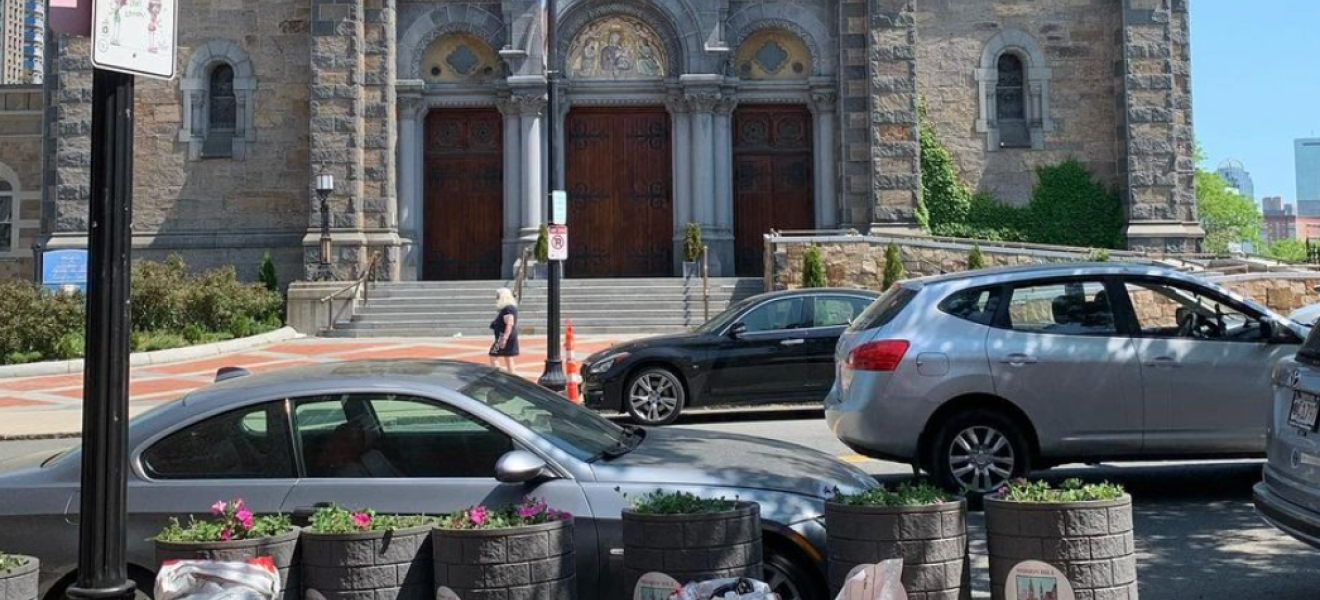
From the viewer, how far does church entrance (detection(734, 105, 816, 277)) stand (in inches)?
1083

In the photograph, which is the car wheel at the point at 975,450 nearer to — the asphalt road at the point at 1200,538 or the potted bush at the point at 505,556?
the asphalt road at the point at 1200,538

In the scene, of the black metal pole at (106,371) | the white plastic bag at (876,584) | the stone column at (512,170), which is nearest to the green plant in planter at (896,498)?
the white plastic bag at (876,584)

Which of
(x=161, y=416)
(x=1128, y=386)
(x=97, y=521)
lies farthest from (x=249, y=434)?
(x=1128, y=386)

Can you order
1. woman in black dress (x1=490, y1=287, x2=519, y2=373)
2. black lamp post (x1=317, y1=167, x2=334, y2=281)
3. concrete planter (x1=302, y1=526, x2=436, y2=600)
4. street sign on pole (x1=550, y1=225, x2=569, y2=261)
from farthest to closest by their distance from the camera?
black lamp post (x1=317, y1=167, x2=334, y2=281), street sign on pole (x1=550, y1=225, x2=569, y2=261), woman in black dress (x1=490, y1=287, x2=519, y2=373), concrete planter (x1=302, y1=526, x2=436, y2=600)

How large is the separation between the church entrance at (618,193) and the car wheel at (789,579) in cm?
2284

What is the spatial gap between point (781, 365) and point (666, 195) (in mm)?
14880

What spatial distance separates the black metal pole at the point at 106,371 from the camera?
3.56 m

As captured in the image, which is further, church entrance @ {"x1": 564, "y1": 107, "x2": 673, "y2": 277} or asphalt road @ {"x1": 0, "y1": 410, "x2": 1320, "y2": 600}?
church entrance @ {"x1": 564, "y1": 107, "x2": 673, "y2": 277}

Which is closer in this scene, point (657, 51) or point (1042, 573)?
point (1042, 573)

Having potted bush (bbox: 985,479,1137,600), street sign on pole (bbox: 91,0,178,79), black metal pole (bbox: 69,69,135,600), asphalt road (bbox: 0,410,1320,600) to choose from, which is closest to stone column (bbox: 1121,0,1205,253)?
asphalt road (bbox: 0,410,1320,600)

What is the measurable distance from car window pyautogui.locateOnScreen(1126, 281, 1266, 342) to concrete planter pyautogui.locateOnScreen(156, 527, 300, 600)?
20.3ft

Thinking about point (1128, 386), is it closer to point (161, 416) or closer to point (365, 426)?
point (365, 426)

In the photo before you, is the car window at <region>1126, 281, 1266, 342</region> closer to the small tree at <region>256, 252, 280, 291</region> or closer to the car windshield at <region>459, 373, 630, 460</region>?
the car windshield at <region>459, 373, 630, 460</region>

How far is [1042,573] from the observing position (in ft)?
13.8
